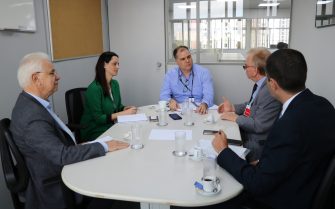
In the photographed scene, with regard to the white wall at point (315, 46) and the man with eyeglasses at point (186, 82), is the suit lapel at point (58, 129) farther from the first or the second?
the white wall at point (315, 46)

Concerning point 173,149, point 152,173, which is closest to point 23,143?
point 152,173

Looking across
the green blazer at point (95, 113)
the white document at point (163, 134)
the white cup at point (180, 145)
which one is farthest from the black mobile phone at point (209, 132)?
the green blazer at point (95, 113)

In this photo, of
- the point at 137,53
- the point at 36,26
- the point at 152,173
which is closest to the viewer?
the point at 152,173

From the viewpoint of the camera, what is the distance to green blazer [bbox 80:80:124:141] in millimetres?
2656

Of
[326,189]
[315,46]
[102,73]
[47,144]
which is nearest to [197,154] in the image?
[326,189]

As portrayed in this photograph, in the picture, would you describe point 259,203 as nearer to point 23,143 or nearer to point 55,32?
point 23,143

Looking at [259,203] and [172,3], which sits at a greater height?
[172,3]

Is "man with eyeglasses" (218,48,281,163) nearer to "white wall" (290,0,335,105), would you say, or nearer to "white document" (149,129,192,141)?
"white document" (149,129,192,141)

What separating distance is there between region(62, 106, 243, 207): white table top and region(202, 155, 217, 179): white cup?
26 millimetres

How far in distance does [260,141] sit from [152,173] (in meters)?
0.98

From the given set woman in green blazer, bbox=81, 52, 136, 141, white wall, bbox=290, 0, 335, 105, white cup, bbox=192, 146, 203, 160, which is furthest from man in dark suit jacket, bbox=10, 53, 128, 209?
white wall, bbox=290, 0, 335, 105

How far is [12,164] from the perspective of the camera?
1622mm

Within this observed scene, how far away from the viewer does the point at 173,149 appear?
1729 mm

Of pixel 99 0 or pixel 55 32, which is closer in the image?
pixel 55 32
